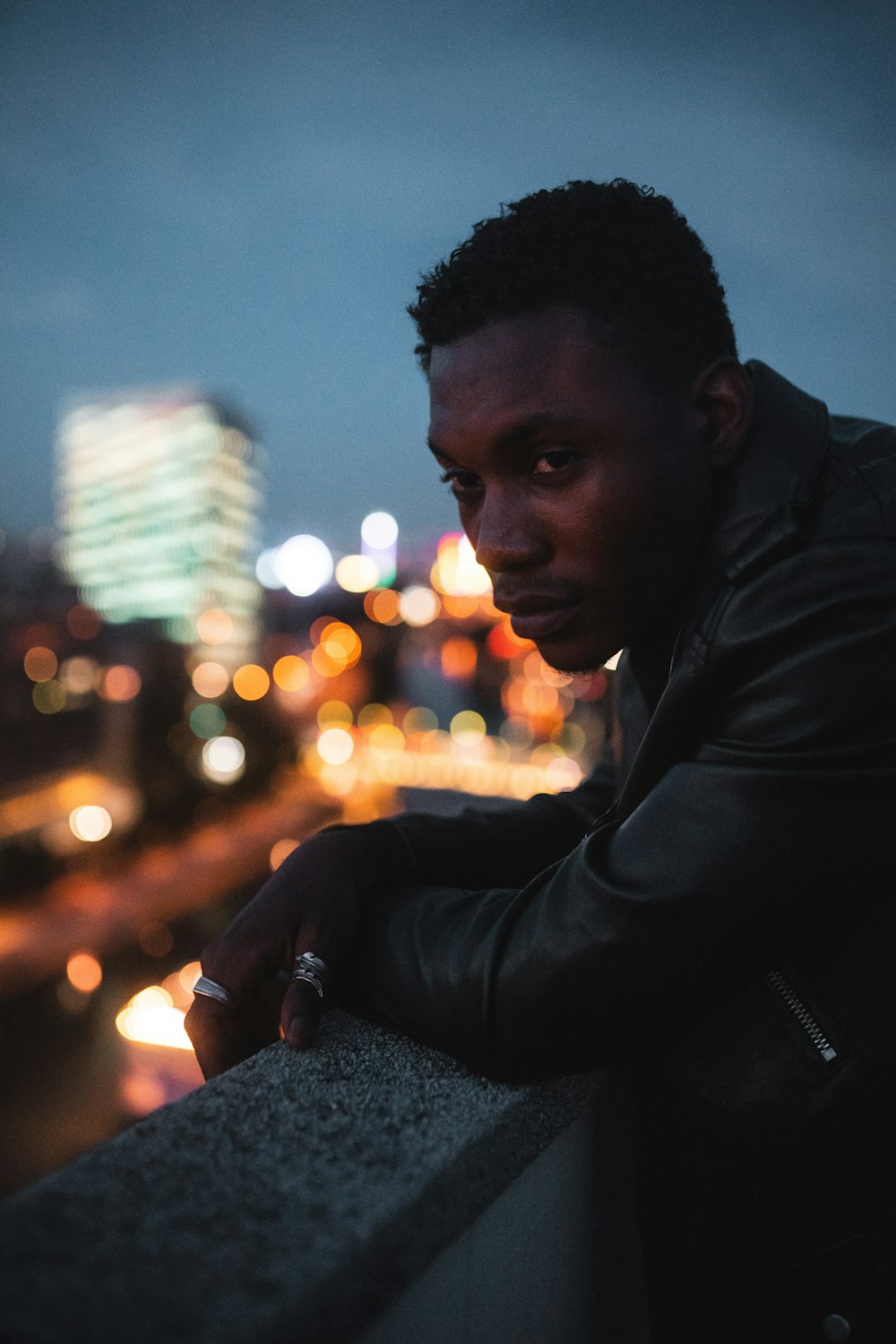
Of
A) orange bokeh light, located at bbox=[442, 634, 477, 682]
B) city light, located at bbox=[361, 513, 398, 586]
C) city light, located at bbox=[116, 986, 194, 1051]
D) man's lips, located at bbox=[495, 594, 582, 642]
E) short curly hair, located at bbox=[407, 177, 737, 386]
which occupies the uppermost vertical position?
city light, located at bbox=[361, 513, 398, 586]

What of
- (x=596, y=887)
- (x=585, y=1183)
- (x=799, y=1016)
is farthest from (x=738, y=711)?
(x=585, y=1183)

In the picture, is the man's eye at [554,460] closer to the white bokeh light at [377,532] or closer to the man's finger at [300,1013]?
the man's finger at [300,1013]

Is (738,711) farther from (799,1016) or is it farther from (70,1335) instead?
(70,1335)

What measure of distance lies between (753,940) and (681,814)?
0.71ft

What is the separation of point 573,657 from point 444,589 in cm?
3425

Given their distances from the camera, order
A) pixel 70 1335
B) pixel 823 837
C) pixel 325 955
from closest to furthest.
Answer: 1. pixel 70 1335
2. pixel 823 837
3. pixel 325 955

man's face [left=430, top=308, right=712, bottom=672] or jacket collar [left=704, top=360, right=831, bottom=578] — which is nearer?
jacket collar [left=704, top=360, right=831, bottom=578]

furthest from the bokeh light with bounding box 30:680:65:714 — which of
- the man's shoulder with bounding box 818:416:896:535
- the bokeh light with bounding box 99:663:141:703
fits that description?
the man's shoulder with bounding box 818:416:896:535

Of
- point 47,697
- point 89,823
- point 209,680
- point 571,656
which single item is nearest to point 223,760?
point 209,680

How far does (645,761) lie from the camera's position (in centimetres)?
158

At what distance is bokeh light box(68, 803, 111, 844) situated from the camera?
40.4m

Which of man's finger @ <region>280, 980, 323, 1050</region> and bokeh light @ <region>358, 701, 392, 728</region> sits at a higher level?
man's finger @ <region>280, 980, 323, 1050</region>

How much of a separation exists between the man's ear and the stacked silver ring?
1.29 m

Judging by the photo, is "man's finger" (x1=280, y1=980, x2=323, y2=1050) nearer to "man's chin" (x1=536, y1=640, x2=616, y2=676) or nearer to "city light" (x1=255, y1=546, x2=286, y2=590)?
"man's chin" (x1=536, y1=640, x2=616, y2=676)
